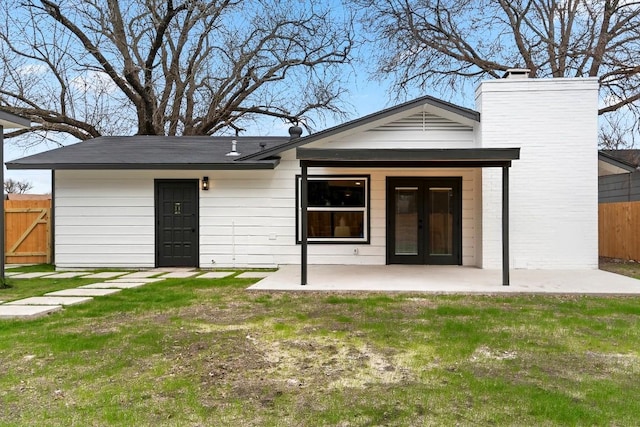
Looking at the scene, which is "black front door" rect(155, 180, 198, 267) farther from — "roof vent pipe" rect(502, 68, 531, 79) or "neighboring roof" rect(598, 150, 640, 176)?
"neighboring roof" rect(598, 150, 640, 176)

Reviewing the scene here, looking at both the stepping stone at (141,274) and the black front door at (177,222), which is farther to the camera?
the black front door at (177,222)

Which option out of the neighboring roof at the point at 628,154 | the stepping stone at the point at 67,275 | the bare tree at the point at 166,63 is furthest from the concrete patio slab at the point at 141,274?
the neighboring roof at the point at 628,154

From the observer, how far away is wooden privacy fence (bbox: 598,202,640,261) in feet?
37.1

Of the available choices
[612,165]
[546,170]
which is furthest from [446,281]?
[612,165]

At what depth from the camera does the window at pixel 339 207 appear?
9891 millimetres

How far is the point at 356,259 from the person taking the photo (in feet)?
32.5

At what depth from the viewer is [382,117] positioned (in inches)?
363

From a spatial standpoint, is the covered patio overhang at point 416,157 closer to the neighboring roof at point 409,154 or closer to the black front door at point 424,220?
the neighboring roof at point 409,154

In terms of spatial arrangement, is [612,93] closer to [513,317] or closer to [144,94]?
[513,317]

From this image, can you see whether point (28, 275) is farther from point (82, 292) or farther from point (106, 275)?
point (82, 292)

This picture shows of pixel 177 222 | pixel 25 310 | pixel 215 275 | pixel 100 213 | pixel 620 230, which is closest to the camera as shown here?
pixel 25 310

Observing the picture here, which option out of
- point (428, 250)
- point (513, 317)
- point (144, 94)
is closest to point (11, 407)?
point (513, 317)

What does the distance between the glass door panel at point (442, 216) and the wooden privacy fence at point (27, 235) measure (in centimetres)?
940

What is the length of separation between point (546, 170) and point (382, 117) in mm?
3490
